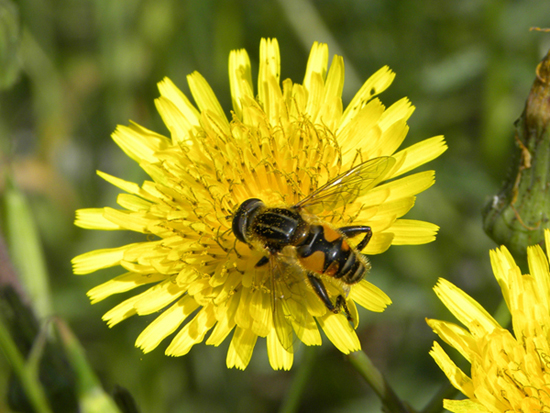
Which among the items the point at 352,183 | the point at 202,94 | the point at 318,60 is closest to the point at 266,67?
the point at 318,60

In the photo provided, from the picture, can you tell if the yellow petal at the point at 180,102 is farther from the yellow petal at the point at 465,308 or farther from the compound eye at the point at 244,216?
the yellow petal at the point at 465,308

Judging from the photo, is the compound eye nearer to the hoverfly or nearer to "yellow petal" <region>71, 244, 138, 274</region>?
the hoverfly

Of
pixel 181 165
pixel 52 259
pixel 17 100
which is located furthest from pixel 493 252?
pixel 17 100

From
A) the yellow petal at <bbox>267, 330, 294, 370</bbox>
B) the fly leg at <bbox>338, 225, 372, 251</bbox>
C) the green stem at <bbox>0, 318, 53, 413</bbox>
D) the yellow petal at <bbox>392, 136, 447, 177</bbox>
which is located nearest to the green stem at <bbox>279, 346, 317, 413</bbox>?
the yellow petal at <bbox>267, 330, 294, 370</bbox>

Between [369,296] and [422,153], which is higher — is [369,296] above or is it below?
below

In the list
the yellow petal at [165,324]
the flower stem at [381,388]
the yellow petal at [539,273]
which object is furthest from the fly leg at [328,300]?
the yellow petal at [539,273]

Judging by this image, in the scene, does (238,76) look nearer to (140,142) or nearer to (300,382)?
(140,142)

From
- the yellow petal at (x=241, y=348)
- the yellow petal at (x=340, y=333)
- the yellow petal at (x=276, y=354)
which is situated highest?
the yellow petal at (x=241, y=348)
